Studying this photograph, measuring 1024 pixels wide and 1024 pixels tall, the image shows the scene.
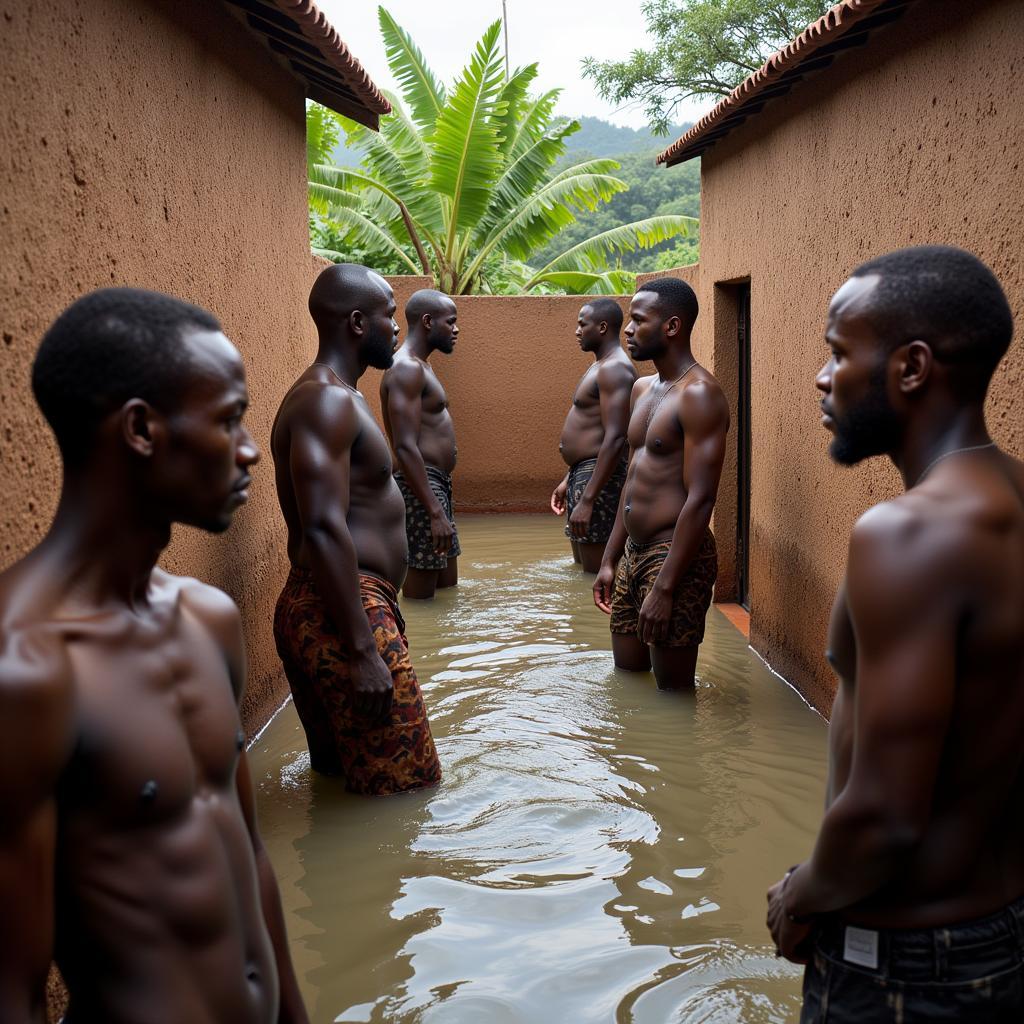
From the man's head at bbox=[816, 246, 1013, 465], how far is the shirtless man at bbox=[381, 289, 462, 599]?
21.3 feet

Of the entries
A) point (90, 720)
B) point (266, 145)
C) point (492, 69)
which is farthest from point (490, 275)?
point (90, 720)

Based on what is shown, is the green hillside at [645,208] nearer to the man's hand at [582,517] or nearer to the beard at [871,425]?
the man's hand at [582,517]

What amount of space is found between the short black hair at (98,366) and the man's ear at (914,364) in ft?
4.22

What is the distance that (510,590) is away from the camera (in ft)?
31.7

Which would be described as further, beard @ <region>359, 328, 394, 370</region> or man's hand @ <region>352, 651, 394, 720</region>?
beard @ <region>359, 328, 394, 370</region>

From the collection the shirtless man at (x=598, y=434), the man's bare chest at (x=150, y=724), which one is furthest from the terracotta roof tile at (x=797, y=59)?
the man's bare chest at (x=150, y=724)

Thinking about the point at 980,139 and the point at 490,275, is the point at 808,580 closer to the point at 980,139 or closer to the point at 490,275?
the point at 980,139

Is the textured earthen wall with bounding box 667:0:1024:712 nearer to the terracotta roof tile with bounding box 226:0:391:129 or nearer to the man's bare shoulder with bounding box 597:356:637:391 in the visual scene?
the man's bare shoulder with bounding box 597:356:637:391

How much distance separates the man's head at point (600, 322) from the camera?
375 inches

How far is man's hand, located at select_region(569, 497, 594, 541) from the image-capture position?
9.21m

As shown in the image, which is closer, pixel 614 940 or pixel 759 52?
pixel 614 940

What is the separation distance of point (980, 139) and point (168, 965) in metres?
3.86

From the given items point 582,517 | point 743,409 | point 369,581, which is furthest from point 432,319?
point 369,581

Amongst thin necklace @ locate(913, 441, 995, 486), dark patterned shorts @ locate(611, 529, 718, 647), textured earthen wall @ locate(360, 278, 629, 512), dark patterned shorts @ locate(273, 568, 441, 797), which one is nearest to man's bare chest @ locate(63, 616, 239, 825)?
thin necklace @ locate(913, 441, 995, 486)
